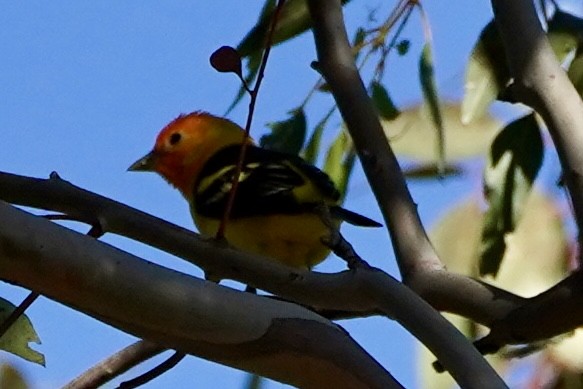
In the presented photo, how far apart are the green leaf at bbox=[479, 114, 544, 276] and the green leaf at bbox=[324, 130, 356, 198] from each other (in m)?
0.18

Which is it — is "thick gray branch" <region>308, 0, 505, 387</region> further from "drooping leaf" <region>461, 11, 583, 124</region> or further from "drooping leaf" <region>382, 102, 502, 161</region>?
"drooping leaf" <region>382, 102, 502, 161</region>

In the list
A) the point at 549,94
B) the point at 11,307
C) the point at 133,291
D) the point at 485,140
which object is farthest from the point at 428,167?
the point at 133,291

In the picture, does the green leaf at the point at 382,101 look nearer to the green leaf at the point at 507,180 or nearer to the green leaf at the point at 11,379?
the green leaf at the point at 507,180

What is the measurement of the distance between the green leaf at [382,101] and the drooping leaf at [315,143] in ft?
0.16

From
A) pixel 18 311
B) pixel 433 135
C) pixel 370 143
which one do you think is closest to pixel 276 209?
pixel 433 135

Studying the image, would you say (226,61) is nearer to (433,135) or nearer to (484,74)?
(484,74)

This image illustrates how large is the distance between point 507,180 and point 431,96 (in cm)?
11

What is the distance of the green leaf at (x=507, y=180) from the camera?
1.27m

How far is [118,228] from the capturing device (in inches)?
35.0

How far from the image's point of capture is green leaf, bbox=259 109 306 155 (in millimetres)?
1419

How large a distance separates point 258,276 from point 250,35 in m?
0.46

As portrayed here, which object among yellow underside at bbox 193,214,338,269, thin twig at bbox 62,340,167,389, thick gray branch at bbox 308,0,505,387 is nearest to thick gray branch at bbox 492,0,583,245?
thick gray branch at bbox 308,0,505,387

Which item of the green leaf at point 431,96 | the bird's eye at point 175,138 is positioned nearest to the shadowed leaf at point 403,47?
the green leaf at point 431,96

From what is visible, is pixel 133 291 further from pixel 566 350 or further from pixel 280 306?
pixel 566 350
